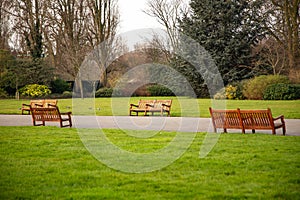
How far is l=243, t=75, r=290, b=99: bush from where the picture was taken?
27.2m

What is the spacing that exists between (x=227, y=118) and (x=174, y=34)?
110 ft

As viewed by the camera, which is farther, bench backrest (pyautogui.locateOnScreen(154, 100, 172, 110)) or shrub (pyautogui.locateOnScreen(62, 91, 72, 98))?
shrub (pyautogui.locateOnScreen(62, 91, 72, 98))

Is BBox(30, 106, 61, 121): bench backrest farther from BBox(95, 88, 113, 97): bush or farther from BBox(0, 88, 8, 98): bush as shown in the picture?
BBox(95, 88, 113, 97): bush

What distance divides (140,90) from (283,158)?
33.5m

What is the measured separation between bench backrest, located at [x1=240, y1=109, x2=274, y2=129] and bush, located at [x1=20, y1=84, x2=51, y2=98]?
2963cm

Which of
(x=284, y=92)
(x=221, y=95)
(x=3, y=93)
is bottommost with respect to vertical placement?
(x=221, y=95)

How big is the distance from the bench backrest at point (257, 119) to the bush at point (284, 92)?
16.4 metres

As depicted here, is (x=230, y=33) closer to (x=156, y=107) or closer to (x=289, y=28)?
(x=289, y=28)

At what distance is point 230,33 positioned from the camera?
1319 inches

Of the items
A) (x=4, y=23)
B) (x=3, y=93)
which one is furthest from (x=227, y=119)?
(x=4, y=23)

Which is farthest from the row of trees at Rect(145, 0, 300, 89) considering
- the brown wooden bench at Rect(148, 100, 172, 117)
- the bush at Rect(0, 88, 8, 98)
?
the bush at Rect(0, 88, 8, 98)

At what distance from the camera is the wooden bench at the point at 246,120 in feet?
34.2

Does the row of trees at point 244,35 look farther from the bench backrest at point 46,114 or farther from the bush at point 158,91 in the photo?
the bench backrest at point 46,114

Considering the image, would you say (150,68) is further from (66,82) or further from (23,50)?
(23,50)
